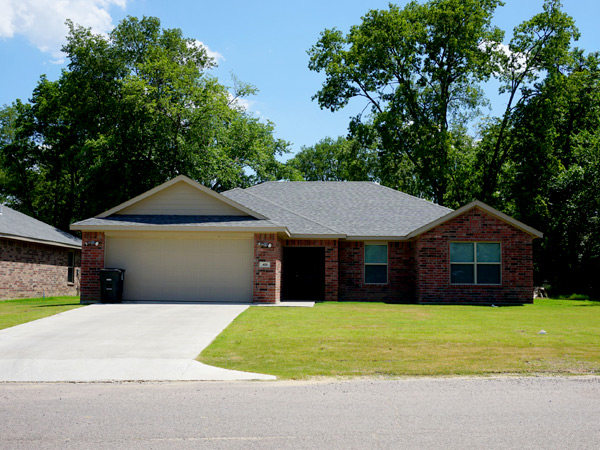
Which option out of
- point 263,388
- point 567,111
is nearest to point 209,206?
point 263,388

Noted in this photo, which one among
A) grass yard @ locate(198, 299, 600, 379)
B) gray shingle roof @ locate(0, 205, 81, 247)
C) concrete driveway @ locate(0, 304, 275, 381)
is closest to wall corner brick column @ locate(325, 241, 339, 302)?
grass yard @ locate(198, 299, 600, 379)

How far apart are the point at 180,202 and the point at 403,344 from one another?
1179 cm

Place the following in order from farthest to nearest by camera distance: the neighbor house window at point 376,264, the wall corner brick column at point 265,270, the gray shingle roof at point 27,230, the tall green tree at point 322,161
Result: 1. the tall green tree at point 322,161
2. the gray shingle roof at point 27,230
3. the neighbor house window at point 376,264
4. the wall corner brick column at point 265,270

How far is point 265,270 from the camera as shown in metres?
A: 19.1

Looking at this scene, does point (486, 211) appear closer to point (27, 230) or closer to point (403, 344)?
point (403, 344)

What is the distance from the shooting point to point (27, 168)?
42812 mm

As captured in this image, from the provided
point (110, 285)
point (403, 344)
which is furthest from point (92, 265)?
point (403, 344)

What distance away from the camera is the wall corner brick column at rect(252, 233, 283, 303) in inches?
752

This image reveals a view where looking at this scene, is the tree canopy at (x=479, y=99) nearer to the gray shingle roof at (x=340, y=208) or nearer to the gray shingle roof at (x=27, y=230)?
the gray shingle roof at (x=340, y=208)

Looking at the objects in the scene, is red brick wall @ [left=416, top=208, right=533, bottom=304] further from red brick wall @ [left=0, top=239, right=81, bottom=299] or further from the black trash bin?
red brick wall @ [left=0, top=239, right=81, bottom=299]

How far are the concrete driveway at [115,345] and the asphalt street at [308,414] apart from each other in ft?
1.85

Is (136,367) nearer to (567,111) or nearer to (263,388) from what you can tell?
(263,388)

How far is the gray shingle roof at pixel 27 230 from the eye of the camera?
2472 centimetres

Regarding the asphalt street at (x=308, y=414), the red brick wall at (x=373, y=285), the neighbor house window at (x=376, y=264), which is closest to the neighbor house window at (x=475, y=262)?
the red brick wall at (x=373, y=285)
